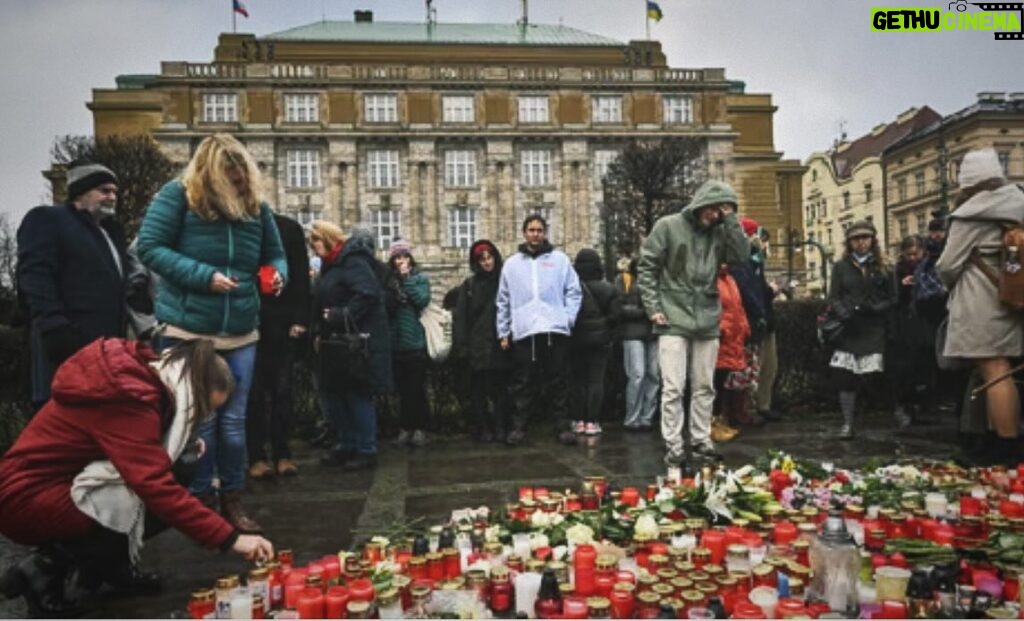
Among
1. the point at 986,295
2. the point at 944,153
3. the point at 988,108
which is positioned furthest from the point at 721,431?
the point at 944,153

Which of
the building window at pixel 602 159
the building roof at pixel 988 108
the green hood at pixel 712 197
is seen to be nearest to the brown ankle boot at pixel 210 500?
the green hood at pixel 712 197

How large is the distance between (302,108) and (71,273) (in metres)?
49.9

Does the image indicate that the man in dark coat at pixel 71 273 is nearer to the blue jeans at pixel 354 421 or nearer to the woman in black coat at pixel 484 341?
the blue jeans at pixel 354 421

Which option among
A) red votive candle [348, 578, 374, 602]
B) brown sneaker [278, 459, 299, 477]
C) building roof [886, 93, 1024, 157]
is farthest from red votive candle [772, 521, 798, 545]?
building roof [886, 93, 1024, 157]

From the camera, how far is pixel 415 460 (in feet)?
18.2

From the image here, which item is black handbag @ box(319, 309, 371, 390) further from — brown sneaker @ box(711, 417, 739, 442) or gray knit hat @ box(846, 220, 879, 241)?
gray knit hat @ box(846, 220, 879, 241)

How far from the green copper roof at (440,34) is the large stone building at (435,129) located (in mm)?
1896

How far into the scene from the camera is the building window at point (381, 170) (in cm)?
5069

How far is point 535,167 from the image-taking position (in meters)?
52.4

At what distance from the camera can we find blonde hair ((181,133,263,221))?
3633 mm

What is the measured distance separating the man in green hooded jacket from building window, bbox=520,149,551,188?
47363 millimetres

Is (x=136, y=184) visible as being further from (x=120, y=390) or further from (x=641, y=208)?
(x=120, y=390)

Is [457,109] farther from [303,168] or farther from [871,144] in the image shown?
[871,144]

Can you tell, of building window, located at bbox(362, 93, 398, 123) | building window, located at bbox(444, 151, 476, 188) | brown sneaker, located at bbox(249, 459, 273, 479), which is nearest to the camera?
brown sneaker, located at bbox(249, 459, 273, 479)
